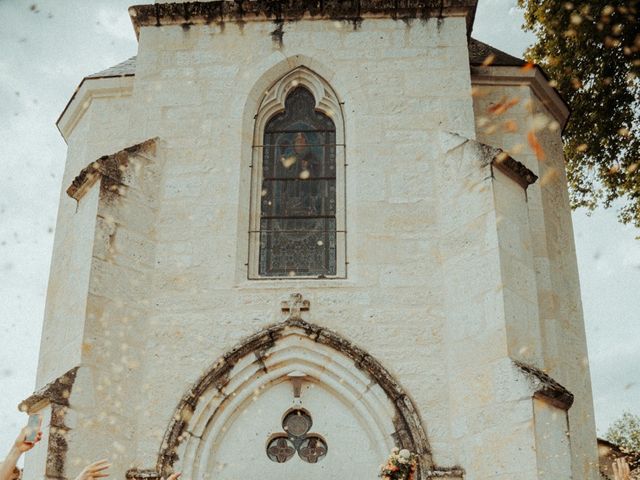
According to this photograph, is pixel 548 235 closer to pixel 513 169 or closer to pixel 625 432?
pixel 513 169

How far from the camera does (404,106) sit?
1036cm

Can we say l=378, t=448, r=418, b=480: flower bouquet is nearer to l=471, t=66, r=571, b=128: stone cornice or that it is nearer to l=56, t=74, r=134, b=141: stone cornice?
l=471, t=66, r=571, b=128: stone cornice

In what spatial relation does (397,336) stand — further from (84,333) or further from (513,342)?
(84,333)

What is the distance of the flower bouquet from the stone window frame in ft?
7.57

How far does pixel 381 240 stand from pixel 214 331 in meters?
2.00

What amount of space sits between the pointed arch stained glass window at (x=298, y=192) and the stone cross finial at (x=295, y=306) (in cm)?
59

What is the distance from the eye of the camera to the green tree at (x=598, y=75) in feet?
45.5

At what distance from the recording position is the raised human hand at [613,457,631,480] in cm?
1221

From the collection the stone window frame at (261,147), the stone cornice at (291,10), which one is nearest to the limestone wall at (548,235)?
the stone cornice at (291,10)

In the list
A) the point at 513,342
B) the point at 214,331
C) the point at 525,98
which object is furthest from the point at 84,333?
the point at 525,98

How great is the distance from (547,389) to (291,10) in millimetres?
5582

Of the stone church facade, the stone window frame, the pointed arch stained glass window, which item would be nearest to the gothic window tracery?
the stone church facade

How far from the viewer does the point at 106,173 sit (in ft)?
31.4

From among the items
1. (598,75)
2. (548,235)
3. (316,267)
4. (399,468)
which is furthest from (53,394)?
(598,75)
